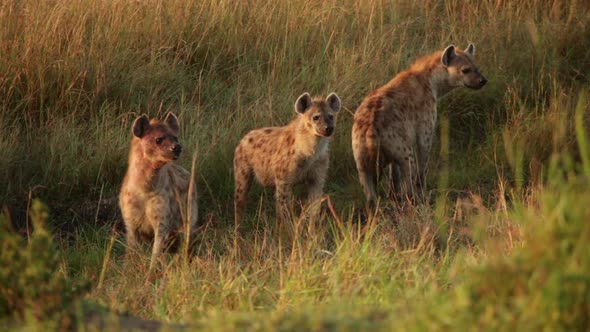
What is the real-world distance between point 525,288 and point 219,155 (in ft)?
14.1

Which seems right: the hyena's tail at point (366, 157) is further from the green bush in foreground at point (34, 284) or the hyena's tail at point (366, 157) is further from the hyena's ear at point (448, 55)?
the green bush in foreground at point (34, 284)

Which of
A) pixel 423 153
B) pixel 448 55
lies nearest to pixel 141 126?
pixel 423 153

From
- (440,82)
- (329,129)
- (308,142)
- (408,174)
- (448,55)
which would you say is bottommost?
(408,174)

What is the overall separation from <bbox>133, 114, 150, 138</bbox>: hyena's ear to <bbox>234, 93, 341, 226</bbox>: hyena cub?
81 cm

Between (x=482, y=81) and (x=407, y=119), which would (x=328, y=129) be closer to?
(x=407, y=119)

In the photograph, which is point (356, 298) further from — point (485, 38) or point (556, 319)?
point (485, 38)

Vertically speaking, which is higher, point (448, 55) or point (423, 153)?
point (448, 55)

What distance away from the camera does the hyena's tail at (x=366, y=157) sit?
6695 millimetres

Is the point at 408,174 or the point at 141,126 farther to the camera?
the point at 408,174

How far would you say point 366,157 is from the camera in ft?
22.1

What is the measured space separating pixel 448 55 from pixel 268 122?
131 centimetres

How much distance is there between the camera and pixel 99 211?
268 inches

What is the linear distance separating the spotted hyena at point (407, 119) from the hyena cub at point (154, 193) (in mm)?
1191

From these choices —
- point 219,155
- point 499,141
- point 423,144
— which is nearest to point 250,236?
point 219,155
